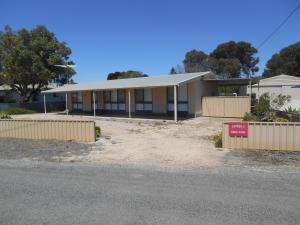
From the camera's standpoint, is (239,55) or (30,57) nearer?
(30,57)

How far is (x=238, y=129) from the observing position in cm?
929

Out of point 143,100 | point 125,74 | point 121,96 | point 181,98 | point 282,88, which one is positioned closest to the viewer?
point 181,98

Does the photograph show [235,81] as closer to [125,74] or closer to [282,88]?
[282,88]

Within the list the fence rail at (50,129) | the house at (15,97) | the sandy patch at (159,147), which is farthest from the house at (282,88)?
the house at (15,97)

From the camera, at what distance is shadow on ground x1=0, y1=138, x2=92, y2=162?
9000mm

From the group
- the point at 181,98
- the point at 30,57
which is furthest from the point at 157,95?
the point at 30,57

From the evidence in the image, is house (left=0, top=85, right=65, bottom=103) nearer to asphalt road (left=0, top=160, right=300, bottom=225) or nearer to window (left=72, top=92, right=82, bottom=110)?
window (left=72, top=92, right=82, bottom=110)

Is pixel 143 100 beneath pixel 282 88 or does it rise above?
beneath

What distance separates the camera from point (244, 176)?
6293 mm

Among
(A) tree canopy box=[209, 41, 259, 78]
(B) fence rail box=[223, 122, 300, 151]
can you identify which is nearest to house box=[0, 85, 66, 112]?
(B) fence rail box=[223, 122, 300, 151]

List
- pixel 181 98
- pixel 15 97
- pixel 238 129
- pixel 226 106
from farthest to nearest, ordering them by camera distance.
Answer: pixel 15 97 < pixel 181 98 < pixel 226 106 < pixel 238 129

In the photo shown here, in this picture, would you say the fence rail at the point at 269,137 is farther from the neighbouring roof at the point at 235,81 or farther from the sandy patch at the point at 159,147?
the neighbouring roof at the point at 235,81

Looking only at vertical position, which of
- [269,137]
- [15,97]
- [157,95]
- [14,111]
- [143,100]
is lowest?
[269,137]

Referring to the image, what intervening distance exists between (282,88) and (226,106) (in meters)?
10.9
